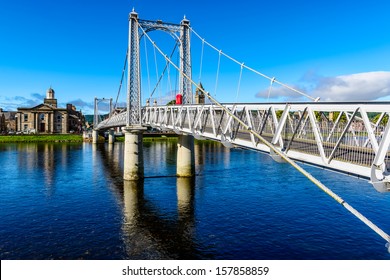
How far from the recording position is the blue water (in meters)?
21.8

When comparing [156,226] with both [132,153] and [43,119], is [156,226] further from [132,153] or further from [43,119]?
[43,119]

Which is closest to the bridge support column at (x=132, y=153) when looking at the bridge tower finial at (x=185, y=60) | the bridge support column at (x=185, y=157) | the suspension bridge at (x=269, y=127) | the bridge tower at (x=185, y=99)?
the suspension bridge at (x=269, y=127)

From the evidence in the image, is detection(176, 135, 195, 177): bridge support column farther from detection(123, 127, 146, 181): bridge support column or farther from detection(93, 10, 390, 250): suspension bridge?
detection(123, 127, 146, 181): bridge support column

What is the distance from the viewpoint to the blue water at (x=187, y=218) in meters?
21.8

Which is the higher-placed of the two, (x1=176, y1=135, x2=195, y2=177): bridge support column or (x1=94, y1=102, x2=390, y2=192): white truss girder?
(x1=94, y1=102, x2=390, y2=192): white truss girder

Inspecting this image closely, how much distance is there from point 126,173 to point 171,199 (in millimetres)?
11731

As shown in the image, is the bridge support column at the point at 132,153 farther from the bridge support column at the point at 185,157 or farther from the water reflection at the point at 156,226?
the bridge support column at the point at 185,157

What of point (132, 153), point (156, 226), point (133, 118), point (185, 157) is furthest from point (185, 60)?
point (156, 226)

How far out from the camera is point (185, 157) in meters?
47.3

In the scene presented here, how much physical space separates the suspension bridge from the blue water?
6.57 metres

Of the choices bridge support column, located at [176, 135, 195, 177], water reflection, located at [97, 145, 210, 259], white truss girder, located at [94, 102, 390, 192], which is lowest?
water reflection, located at [97, 145, 210, 259]

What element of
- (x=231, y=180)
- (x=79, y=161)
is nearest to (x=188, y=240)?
(x=231, y=180)

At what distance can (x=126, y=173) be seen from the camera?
4525cm

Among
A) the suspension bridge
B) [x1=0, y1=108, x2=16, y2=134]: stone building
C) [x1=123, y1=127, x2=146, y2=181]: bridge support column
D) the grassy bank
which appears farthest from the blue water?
[x1=0, y1=108, x2=16, y2=134]: stone building
